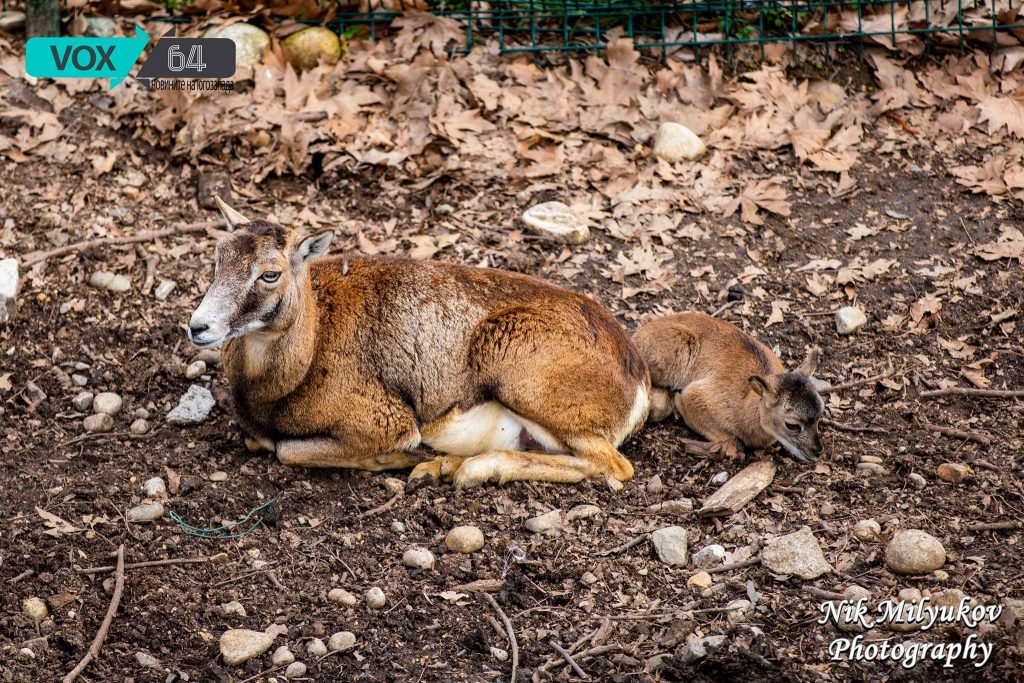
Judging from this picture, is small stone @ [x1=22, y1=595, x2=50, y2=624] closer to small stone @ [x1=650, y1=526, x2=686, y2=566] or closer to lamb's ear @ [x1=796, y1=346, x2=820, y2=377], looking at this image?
small stone @ [x1=650, y1=526, x2=686, y2=566]

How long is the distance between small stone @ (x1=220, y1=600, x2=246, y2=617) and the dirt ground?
79 millimetres

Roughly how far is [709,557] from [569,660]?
121 centimetres

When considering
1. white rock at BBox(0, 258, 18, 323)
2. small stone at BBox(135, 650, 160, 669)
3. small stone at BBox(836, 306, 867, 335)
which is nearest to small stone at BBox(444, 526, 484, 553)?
small stone at BBox(135, 650, 160, 669)

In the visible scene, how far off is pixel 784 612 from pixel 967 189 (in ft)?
19.2

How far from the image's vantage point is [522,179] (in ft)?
33.6

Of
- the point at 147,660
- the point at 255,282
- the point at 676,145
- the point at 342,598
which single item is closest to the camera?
the point at 147,660

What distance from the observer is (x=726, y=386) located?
7.82 m

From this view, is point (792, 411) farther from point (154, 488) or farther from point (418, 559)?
point (154, 488)

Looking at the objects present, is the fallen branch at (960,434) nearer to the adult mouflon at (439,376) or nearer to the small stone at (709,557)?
the adult mouflon at (439,376)

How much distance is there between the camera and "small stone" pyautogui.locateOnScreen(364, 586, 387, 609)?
6094 millimetres

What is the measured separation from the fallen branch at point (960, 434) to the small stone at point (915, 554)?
148cm

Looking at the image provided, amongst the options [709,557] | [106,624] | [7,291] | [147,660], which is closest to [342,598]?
[147,660]

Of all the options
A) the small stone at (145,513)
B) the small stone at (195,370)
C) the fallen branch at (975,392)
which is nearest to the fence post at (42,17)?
the small stone at (195,370)

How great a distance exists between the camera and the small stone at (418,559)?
21.1 feet
